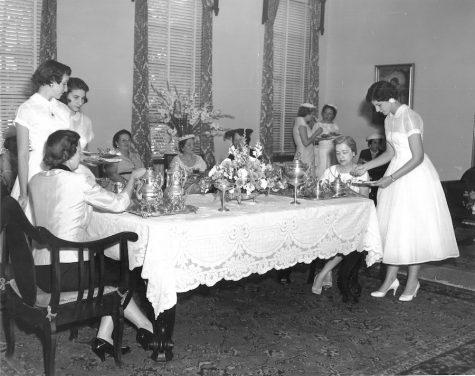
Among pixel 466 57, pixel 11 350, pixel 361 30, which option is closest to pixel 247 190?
pixel 11 350

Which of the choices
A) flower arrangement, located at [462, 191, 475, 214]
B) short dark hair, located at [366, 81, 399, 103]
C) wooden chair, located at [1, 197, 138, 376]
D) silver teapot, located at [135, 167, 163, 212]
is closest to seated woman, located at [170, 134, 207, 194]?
short dark hair, located at [366, 81, 399, 103]

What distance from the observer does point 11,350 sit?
3.54m

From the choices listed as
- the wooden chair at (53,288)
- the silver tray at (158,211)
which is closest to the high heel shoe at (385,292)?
the silver tray at (158,211)

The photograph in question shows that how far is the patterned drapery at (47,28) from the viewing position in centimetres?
713

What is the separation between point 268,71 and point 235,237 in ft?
21.6

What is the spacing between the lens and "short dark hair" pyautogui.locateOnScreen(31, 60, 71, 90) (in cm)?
411

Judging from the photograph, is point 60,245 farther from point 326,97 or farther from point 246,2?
A: point 326,97

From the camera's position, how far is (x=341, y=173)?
16.5ft

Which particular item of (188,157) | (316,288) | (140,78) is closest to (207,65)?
(140,78)

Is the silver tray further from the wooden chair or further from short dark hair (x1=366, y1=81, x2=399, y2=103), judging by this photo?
short dark hair (x1=366, y1=81, x2=399, y2=103)

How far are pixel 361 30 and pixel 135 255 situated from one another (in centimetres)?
818

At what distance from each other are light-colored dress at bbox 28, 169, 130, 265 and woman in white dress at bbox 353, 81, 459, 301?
236 centimetres

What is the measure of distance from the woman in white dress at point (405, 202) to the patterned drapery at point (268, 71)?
511 cm

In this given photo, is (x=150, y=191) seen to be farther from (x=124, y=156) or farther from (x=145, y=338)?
(x=124, y=156)
